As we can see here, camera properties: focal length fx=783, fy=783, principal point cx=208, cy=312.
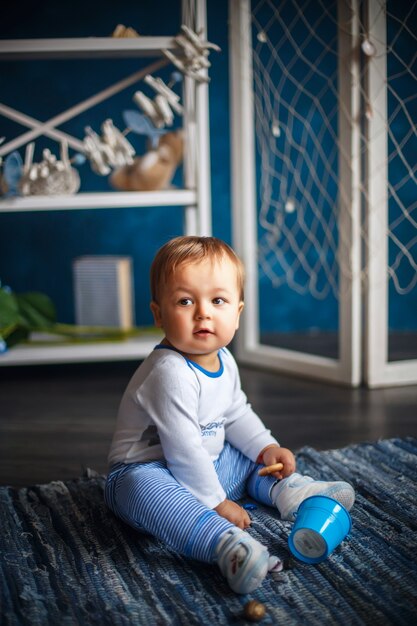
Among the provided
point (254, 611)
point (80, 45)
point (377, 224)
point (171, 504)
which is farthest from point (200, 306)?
point (80, 45)

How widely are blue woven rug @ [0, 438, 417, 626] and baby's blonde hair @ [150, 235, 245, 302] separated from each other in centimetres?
36

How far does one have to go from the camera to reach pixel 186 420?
3.53 ft

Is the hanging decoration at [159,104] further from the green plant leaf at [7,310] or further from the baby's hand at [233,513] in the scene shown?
the baby's hand at [233,513]

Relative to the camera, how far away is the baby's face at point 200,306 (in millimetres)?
1087

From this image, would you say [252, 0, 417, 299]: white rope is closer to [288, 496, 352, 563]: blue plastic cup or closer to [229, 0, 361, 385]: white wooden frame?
[229, 0, 361, 385]: white wooden frame

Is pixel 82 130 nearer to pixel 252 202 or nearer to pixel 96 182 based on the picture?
pixel 96 182

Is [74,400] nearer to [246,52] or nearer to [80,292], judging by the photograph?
[80,292]

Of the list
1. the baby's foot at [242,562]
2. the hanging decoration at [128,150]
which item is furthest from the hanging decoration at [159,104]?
the baby's foot at [242,562]

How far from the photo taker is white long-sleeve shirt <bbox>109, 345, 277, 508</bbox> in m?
1.07

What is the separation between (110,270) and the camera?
7.09 feet

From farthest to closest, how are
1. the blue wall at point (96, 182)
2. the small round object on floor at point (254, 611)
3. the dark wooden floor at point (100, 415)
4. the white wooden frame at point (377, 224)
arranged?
the blue wall at point (96, 182), the white wooden frame at point (377, 224), the dark wooden floor at point (100, 415), the small round object on floor at point (254, 611)

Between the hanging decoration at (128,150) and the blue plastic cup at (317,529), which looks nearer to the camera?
the blue plastic cup at (317,529)

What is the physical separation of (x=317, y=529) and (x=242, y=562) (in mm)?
119

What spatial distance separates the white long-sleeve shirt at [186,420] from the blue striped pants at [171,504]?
0.08ft
